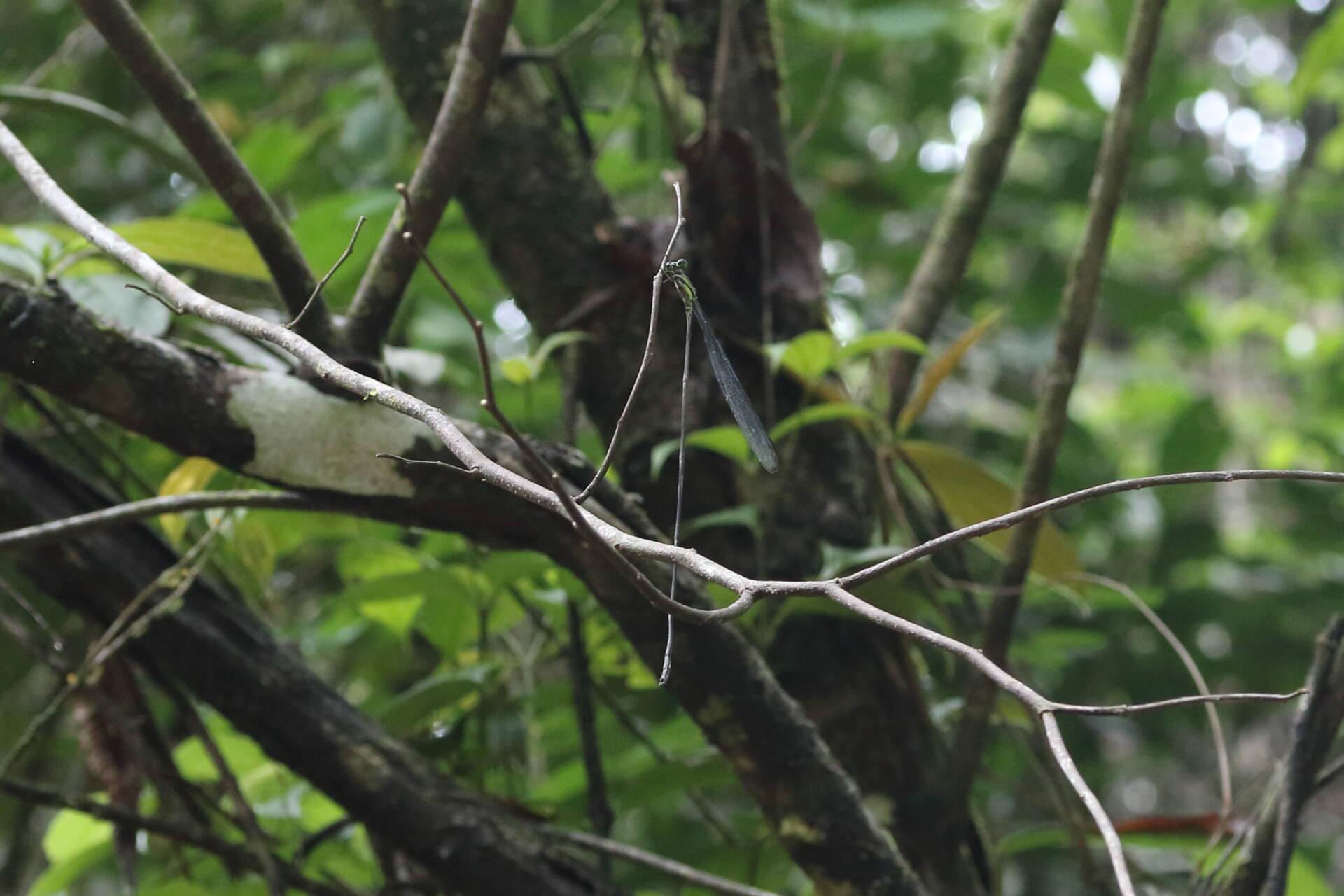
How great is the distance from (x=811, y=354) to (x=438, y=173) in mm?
302

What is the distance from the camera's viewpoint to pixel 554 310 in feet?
3.12

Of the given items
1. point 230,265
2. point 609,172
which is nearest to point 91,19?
point 230,265

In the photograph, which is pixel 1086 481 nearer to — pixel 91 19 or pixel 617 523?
pixel 617 523

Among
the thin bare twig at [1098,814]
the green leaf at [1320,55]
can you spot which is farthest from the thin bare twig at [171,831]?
the green leaf at [1320,55]

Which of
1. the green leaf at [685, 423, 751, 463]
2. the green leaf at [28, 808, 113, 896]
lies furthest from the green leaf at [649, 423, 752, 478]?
the green leaf at [28, 808, 113, 896]

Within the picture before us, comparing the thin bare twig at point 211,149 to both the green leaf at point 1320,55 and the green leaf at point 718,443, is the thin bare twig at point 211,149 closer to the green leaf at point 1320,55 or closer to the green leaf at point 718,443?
the green leaf at point 718,443

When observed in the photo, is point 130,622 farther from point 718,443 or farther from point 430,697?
point 718,443

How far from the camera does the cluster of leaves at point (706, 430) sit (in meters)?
0.92

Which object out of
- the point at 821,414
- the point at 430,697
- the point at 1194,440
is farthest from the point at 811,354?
the point at 1194,440

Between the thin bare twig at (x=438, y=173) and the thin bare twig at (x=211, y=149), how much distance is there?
0.09 ft

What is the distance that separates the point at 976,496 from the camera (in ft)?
3.13

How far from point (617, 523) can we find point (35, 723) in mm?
484

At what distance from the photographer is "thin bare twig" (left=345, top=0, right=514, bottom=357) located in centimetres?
63

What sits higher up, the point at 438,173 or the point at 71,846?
the point at 438,173
